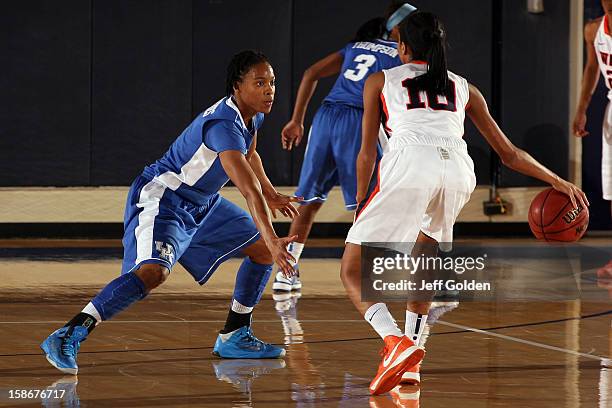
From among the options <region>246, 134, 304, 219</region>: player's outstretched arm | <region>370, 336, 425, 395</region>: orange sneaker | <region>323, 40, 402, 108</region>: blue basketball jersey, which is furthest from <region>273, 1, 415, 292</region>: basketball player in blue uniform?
<region>370, 336, 425, 395</region>: orange sneaker

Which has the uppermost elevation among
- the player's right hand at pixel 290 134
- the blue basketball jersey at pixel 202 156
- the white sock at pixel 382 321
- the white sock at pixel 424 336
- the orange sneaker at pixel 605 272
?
the player's right hand at pixel 290 134

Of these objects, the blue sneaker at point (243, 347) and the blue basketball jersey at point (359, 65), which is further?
the blue basketball jersey at point (359, 65)

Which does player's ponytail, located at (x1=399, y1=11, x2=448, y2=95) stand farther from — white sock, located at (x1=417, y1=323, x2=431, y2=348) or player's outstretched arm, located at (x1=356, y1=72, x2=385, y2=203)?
white sock, located at (x1=417, y1=323, x2=431, y2=348)

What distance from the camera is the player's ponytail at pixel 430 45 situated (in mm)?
5004

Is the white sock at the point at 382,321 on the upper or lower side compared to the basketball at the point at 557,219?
lower

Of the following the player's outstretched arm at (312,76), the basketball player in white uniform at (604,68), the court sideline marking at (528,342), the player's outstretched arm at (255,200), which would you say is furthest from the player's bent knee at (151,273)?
the basketball player in white uniform at (604,68)

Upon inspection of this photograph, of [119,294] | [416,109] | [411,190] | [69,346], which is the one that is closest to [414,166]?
[411,190]

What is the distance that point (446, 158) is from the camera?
16.2 ft

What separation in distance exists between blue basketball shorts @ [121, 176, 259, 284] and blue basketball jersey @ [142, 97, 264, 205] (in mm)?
47

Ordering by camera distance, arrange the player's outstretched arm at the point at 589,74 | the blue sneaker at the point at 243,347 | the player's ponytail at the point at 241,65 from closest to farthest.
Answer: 1. the player's ponytail at the point at 241,65
2. the blue sneaker at the point at 243,347
3. the player's outstretched arm at the point at 589,74

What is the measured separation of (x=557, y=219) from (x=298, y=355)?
1481 millimetres

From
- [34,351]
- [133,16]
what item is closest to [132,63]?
[133,16]

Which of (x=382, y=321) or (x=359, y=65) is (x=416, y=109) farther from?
(x=359, y=65)

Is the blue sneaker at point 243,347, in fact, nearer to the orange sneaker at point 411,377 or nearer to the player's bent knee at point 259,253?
the player's bent knee at point 259,253
